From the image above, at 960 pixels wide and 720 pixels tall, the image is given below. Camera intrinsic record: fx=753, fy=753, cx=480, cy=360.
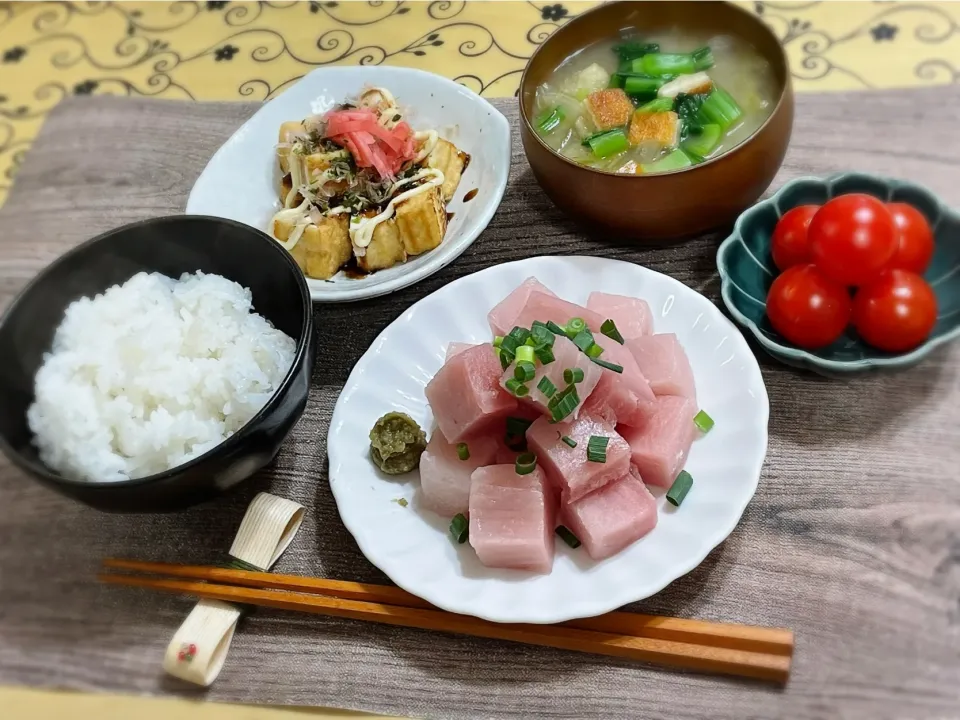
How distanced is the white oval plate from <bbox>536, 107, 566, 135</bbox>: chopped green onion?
134mm

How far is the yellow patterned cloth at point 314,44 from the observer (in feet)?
8.45

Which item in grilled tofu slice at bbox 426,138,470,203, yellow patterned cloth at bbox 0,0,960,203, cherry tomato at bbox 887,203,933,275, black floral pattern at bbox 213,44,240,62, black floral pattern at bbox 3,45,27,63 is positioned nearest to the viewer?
cherry tomato at bbox 887,203,933,275

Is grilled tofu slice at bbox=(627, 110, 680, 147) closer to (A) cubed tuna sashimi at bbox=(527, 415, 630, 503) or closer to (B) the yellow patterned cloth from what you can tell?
(B) the yellow patterned cloth

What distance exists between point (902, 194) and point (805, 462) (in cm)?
77

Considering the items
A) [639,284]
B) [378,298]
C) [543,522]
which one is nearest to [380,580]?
[543,522]

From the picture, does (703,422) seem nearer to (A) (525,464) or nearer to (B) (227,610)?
(A) (525,464)

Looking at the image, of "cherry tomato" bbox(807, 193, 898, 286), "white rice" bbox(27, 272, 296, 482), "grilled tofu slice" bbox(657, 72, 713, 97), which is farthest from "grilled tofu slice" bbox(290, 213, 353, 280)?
"cherry tomato" bbox(807, 193, 898, 286)

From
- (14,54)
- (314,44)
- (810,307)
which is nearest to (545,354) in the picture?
(810,307)

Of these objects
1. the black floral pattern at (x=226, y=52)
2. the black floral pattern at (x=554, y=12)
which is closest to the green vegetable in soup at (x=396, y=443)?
Result: the black floral pattern at (x=554, y=12)

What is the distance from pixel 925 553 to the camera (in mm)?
1577

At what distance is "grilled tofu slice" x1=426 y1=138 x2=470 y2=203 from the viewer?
7.57 ft

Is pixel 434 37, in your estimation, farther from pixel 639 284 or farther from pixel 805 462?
pixel 805 462

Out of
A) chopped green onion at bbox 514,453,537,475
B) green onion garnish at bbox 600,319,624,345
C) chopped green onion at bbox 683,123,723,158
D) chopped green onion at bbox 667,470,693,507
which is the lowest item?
chopped green onion at bbox 667,470,693,507

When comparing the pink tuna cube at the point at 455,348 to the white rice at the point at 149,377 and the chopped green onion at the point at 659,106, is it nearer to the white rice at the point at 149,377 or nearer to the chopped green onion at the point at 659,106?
the white rice at the point at 149,377
